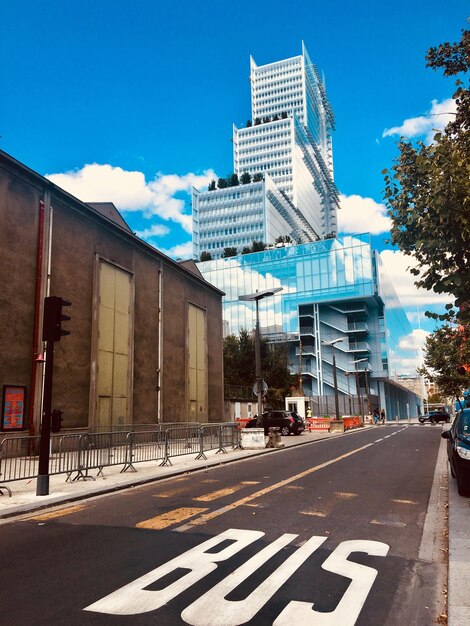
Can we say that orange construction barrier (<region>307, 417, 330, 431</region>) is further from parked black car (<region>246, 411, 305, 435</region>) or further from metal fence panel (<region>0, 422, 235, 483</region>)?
metal fence panel (<region>0, 422, 235, 483</region>)

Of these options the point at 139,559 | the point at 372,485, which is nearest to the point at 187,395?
the point at 372,485

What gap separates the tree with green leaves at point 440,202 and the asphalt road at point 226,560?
4.10 metres

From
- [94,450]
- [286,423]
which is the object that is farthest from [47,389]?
[286,423]

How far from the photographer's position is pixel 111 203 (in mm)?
28266

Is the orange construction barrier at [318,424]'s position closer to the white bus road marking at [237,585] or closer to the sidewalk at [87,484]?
the sidewalk at [87,484]

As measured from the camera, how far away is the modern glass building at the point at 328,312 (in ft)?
273

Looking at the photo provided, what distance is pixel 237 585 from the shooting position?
15.7 feet

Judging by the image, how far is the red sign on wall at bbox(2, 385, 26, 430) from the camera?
57.1ft

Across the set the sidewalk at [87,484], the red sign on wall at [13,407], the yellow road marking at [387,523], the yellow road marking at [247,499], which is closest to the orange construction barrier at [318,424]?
the sidewalk at [87,484]

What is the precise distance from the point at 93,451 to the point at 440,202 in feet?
34.0

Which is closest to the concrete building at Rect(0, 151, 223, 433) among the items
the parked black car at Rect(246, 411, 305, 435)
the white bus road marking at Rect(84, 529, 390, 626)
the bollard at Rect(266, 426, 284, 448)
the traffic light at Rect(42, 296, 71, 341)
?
the parked black car at Rect(246, 411, 305, 435)

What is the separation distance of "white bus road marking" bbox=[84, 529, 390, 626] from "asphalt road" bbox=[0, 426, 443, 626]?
11 mm

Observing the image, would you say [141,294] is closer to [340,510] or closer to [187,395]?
[187,395]

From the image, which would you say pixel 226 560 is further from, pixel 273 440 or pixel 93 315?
pixel 93 315
